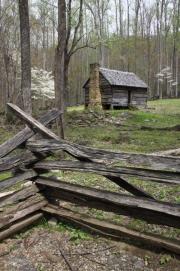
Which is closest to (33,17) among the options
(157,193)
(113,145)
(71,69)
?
(71,69)

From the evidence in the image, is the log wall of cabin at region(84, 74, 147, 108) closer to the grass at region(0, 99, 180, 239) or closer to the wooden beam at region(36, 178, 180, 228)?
the grass at region(0, 99, 180, 239)

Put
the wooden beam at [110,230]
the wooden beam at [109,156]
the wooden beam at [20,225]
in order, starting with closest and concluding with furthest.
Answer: the wooden beam at [109,156]
the wooden beam at [110,230]
the wooden beam at [20,225]

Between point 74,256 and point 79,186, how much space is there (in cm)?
97

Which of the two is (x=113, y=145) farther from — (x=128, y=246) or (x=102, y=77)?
(x=102, y=77)

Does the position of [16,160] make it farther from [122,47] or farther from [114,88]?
[122,47]

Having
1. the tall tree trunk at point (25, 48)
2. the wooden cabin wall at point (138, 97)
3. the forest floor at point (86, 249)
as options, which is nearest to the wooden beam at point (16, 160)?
the forest floor at point (86, 249)

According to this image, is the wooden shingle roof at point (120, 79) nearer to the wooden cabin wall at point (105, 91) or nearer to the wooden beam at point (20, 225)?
the wooden cabin wall at point (105, 91)

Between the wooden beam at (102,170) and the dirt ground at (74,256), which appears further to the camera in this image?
the wooden beam at (102,170)

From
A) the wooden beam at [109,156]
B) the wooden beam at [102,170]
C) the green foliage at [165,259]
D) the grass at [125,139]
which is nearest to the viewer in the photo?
the wooden beam at [109,156]

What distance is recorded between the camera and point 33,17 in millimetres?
35906

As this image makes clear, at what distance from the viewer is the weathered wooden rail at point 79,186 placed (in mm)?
3875

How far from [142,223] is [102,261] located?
3.69 ft

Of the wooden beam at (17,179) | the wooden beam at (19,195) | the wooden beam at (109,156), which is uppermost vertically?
the wooden beam at (109,156)

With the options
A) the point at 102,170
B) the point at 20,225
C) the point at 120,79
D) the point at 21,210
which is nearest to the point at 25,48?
the point at 21,210
